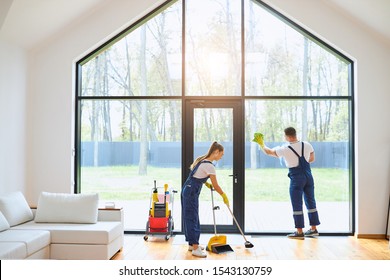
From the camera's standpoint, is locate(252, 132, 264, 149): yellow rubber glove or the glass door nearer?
locate(252, 132, 264, 149): yellow rubber glove

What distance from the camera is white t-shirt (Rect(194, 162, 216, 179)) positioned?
5.31 metres

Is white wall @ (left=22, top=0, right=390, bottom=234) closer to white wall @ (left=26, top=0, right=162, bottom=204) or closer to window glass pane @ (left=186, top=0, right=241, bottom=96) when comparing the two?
white wall @ (left=26, top=0, right=162, bottom=204)

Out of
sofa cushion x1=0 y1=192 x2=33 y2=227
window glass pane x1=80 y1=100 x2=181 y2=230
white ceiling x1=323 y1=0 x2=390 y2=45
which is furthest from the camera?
window glass pane x1=80 y1=100 x2=181 y2=230

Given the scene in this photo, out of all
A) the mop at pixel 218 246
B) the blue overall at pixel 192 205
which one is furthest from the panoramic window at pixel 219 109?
the blue overall at pixel 192 205

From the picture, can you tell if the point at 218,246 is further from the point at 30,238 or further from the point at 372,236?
the point at 372,236

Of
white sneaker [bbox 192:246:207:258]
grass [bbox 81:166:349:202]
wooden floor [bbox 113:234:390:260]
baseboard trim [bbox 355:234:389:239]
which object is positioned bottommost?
wooden floor [bbox 113:234:390:260]

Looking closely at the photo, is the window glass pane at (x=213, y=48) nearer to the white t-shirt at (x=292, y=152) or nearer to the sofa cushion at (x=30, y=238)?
the white t-shirt at (x=292, y=152)

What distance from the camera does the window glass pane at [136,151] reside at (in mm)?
6707

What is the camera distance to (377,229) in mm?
6402

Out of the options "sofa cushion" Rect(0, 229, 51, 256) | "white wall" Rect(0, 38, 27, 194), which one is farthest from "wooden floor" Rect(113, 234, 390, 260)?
"white wall" Rect(0, 38, 27, 194)

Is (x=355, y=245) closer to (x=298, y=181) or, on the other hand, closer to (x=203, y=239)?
(x=298, y=181)

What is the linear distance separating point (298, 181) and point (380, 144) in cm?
120

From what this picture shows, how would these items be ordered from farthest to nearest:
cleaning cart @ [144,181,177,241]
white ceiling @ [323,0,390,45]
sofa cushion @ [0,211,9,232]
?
cleaning cart @ [144,181,177,241] < white ceiling @ [323,0,390,45] < sofa cushion @ [0,211,9,232]

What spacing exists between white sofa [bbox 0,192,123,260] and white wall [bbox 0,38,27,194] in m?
0.68
